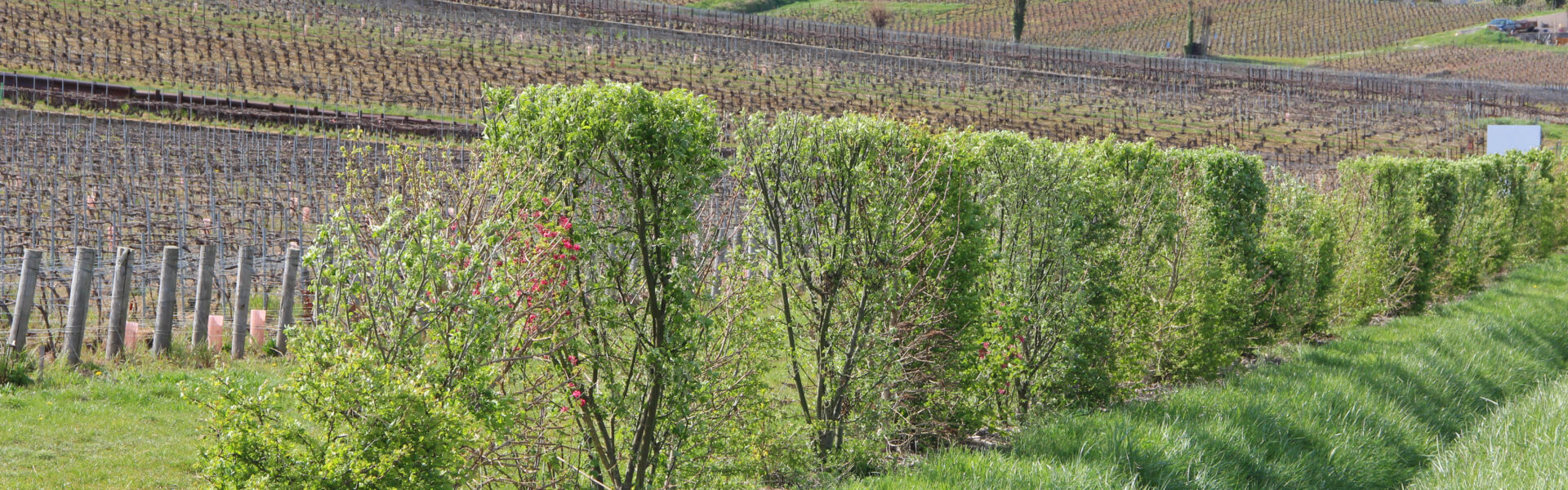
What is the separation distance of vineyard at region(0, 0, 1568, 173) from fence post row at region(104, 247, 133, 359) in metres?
25.6

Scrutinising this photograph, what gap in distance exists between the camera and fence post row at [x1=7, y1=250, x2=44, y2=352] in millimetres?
8281

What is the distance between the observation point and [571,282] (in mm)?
4531

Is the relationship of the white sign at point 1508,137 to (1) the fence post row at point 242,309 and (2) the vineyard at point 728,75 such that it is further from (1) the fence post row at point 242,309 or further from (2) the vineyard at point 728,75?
(1) the fence post row at point 242,309

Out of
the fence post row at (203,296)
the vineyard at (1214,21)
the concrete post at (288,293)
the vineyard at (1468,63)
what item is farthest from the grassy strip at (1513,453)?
the vineyard at (1214,21)

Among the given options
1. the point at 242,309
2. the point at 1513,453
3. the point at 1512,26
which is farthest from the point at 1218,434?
the point at 1512,26

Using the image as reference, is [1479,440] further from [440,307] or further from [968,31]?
[968,31]

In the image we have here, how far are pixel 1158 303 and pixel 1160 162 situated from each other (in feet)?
4.15

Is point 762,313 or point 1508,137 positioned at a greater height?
point 1508,137

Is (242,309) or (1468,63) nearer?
(242,309)

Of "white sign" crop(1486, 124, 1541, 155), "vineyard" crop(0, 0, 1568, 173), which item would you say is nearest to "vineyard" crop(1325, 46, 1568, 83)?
"vineyard" crop(0, 0, 1568, 173)

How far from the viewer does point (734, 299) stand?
5812 millimetres

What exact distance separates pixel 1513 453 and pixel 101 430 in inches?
391

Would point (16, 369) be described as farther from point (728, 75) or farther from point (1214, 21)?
point (1214, 21)

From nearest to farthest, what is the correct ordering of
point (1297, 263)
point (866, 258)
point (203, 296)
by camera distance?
point (866, 258)
point (203, 296)
point (1297, 263)
